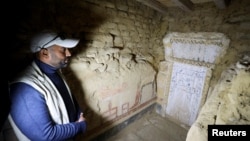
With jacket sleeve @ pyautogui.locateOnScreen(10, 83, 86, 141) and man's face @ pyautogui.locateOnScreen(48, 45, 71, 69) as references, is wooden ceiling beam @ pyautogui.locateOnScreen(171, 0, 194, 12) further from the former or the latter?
jacket sleeve @ pyautogui.locateOnScreen(10, 83, 86, 141)

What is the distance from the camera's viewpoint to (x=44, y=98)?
3.67 ft

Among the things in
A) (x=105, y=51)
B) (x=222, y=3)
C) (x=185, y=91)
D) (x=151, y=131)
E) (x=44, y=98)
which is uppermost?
(x=222, y=3)

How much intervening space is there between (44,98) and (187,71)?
2.66 meters

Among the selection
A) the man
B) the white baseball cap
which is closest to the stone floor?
the man

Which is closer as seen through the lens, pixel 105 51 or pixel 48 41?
pixel 48 41

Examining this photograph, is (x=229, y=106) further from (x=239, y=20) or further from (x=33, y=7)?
(x=33, y=7)

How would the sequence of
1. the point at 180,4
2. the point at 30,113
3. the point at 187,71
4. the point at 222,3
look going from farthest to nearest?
1. the point at 187,71
2. the point at 180,4
3. the point at 222,3
4. the point at 30,113

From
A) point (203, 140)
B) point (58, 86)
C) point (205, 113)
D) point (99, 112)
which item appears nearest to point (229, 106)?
point (205, 113)

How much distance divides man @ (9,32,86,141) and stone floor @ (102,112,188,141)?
154 centimetres

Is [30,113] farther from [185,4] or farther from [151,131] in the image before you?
[185,4]

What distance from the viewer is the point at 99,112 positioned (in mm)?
2289

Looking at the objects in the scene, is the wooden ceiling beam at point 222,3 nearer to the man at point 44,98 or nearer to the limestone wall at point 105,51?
the limestone wall at point 105,51

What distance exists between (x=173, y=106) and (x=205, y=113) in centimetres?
210

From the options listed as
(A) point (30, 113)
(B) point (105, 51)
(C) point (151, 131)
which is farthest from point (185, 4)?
(A) point (30, 113)
